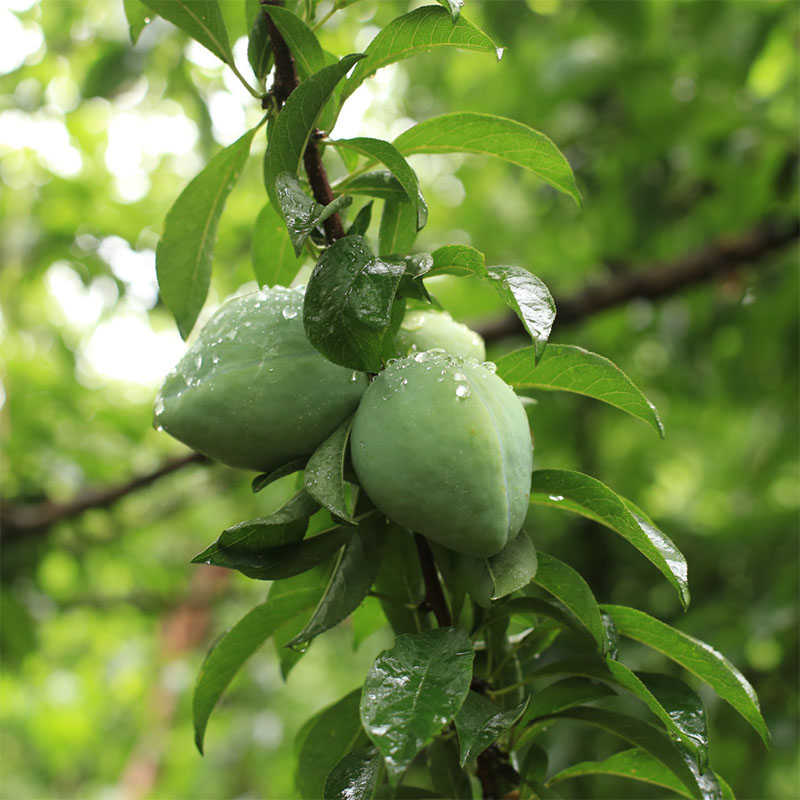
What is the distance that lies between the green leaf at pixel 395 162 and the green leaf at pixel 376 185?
0.02 metres

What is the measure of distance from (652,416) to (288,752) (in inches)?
121

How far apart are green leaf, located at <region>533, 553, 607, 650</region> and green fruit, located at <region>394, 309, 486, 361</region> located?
0.60 ft

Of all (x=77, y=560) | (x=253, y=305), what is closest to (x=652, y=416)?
(x=253, y=305)

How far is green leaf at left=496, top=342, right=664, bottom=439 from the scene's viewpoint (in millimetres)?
612

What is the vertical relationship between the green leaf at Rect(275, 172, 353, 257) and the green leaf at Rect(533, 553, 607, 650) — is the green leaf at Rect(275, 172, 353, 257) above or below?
above

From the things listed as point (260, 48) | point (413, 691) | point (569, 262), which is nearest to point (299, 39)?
point (260, 48)

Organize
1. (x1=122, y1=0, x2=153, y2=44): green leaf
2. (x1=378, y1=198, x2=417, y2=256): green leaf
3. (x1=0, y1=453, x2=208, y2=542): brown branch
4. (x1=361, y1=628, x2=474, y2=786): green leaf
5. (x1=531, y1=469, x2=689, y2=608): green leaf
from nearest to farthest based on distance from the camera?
1. (x1=361, y1=628, x2=474, y2=786): green leaf
2. (x1=531, y1=469, x2=689, y2=608): green leaf
3. (x1=378, y1=198, x2=417, y2=256): green leaf
4. (x1=122, y1=0, x2=153, y2=44): green leaf
5. (x1=0, y1=453, x2=208, y2=542): brown branch

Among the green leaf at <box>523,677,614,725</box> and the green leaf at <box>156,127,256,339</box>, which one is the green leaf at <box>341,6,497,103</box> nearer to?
the green leaf at <box>156,127,256,339</box>

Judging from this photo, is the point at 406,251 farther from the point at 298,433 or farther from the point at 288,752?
the point at 288,752

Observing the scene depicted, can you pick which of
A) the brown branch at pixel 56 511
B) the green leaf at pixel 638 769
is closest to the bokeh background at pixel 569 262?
the brown branch at pixel 56 511

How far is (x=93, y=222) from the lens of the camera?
218cm

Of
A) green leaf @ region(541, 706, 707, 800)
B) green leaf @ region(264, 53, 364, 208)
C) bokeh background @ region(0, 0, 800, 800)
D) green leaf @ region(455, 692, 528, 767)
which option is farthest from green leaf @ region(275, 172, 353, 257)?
bokeh background @ region(0, 0, 800, 800)

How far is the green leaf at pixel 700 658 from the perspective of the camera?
60 cm

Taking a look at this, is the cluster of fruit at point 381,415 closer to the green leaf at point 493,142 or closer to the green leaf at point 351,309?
the green leaf at point 351,309
